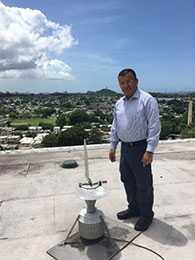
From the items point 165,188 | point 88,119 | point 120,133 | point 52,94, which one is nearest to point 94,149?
point 165,188

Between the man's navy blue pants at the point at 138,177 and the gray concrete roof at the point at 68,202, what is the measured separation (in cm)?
20

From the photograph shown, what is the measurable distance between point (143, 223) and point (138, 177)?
1.21 ft

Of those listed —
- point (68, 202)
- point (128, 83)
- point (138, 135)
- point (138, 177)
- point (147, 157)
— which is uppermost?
point (128, 83)

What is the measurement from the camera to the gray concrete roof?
2.42 m

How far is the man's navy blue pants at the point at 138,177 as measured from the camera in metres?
2.55

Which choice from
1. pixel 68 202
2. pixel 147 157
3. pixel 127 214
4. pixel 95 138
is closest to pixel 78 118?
pixel 95 138

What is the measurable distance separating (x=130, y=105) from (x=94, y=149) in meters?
2.98

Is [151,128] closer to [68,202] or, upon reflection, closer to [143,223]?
[143,223]

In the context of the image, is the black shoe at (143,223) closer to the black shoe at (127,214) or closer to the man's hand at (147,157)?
the black shoe at (127,214)

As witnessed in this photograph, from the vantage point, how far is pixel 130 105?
2.52 metres

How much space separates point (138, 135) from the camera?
2494mm

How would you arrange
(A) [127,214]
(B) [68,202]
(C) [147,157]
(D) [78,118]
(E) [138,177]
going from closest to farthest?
(C) [147,157]
(E) [138,177]
(A) [127,214]
(B) [68,202]
(D) [78,118]

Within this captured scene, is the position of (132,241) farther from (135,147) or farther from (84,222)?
(135,147)

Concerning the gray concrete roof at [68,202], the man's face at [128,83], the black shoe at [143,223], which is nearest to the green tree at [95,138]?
the gray concrete roof at [68,202]
